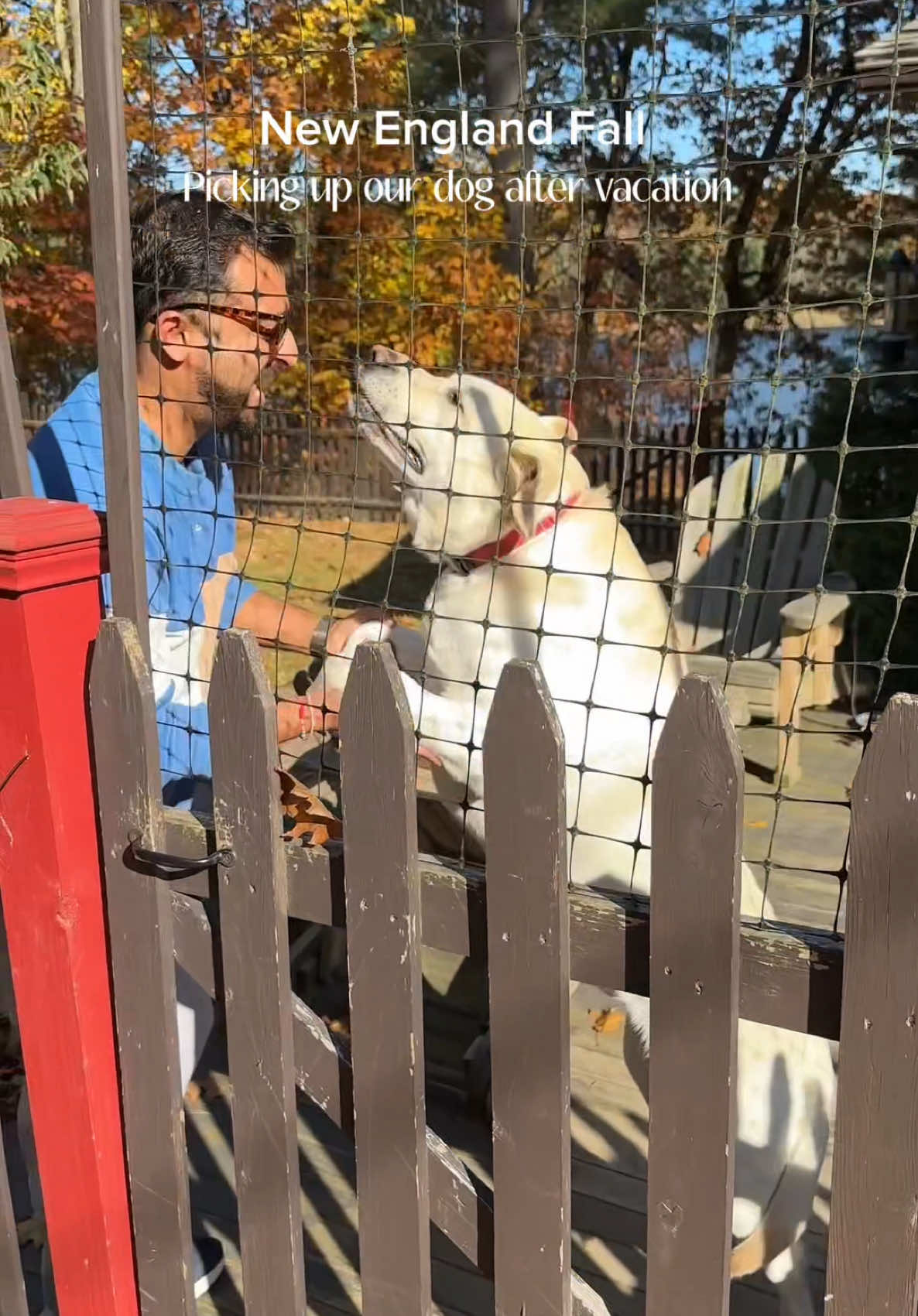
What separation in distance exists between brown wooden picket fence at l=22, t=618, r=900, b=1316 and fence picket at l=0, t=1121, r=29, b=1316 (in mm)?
312

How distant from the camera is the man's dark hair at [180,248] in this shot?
216 centimetres

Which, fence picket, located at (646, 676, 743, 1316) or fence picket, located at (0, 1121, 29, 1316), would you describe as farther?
fence picket, located at (0, 1121, 29, 1316)

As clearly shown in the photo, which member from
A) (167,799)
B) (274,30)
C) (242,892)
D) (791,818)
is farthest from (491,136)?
(242,892)

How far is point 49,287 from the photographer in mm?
9445

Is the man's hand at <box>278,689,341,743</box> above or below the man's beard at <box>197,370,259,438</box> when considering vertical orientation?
below

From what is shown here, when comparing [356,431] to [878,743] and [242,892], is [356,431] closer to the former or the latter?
[242,892]

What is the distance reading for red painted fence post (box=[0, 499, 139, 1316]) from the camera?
1707mm

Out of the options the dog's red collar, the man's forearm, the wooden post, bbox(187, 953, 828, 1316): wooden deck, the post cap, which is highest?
the wooden post

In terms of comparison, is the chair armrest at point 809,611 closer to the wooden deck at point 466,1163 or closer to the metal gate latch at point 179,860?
the wooden deck at point 466,1163

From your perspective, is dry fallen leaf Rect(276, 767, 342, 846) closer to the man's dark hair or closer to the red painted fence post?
the red painted fence post

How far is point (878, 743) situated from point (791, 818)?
414 centimetres

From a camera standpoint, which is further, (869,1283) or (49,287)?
(49,287)

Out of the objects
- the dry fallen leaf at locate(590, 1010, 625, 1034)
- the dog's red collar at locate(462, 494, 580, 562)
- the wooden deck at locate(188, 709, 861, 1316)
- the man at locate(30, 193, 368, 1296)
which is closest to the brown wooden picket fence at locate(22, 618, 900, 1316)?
the man at locate(30, 193, 368, 1296)

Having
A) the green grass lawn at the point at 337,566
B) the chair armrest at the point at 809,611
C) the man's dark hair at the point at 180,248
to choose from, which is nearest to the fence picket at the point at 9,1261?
the man's dark hair at the point at 180,248
